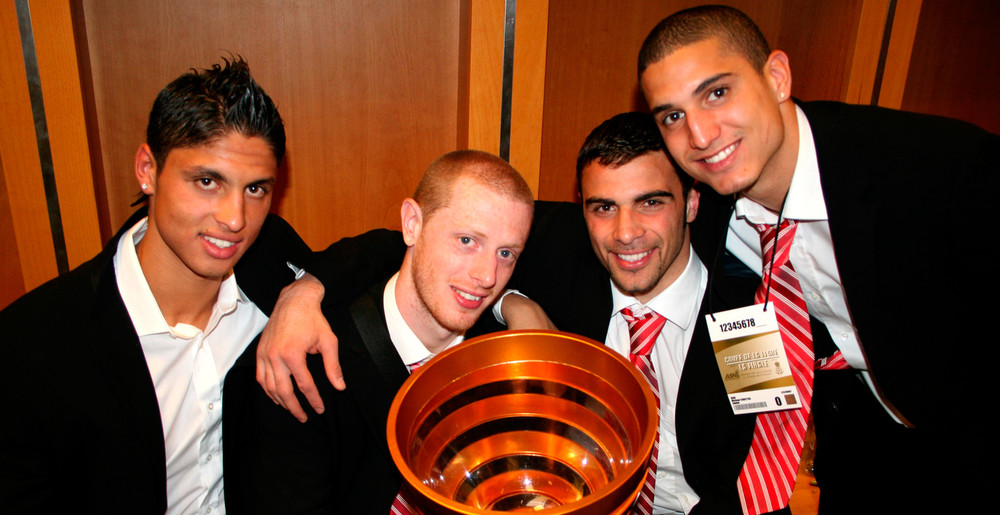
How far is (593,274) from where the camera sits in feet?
5.57

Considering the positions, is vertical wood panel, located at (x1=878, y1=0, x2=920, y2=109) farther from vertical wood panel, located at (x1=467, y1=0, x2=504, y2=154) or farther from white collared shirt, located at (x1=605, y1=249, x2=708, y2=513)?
vertical wood panel, located at (x1=467, y1=0, x2=504, y2=154)

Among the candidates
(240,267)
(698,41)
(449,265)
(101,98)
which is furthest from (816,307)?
(101,98)

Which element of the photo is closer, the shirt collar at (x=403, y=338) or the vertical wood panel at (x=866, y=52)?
the shirt collar at (x=403, y=338)

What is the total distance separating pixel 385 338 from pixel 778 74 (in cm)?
112

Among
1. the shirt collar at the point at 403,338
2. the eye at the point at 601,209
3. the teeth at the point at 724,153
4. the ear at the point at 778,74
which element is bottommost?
the shirt collar at the point at 403,338

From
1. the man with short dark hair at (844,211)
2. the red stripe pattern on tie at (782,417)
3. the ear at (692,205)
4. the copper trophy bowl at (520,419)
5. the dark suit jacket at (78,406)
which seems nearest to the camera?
the copper trophy bowl at (520,419)

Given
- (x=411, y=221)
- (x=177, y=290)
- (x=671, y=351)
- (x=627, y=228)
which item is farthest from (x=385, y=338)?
(x=671, y=351)

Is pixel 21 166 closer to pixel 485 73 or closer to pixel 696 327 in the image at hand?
pixel 485 73

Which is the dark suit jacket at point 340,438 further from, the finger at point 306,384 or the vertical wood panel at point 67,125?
the vertical wood panel at point 67,125

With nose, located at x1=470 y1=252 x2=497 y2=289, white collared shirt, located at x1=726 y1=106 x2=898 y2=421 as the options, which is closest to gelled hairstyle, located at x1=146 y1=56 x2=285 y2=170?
nose, located at x1=470 y1=252 x2=497 y2=289

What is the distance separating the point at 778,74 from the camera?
1.42 m

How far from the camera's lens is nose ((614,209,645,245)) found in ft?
4.94

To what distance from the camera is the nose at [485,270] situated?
129 centimetres

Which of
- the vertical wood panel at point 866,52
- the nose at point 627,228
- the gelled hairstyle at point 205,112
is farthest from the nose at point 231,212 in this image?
the vertical wood panel at point 866,52
